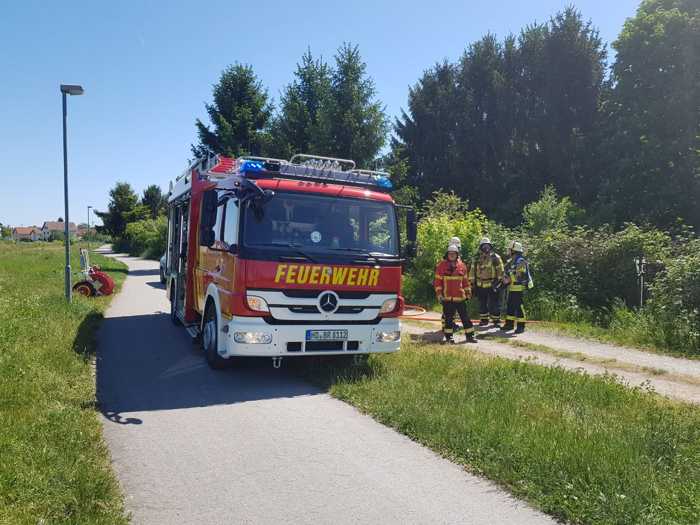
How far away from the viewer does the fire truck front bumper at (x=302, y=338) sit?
688cm

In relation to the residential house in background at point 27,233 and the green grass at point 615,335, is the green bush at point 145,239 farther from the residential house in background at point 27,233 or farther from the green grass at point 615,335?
the residential house in background at point 27,233

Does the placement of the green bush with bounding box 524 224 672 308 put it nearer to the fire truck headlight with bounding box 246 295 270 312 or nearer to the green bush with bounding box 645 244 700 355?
the green bush with bounding box 645 244 700 355

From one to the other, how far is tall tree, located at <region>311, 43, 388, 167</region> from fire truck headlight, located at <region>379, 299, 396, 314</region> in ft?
50.6

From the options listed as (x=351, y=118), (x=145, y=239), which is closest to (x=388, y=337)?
(x=351, y=118)

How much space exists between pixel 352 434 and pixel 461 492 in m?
1.46

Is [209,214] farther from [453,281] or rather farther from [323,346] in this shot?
[453,281]

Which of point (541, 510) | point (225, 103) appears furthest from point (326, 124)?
point (541, 510)

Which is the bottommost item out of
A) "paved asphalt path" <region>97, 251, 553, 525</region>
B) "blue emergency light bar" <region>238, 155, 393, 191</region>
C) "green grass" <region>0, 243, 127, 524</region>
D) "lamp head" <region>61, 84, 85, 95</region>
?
"paved asphalt path" <region>97, 251, 553, 525</region>

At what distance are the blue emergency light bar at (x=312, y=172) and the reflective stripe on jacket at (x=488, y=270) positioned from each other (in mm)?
4854

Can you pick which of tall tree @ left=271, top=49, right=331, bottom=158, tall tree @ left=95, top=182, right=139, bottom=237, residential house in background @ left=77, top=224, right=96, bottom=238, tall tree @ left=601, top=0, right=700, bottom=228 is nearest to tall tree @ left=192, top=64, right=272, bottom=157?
tall tree @ left=271, top=49, right=331, bottom=158

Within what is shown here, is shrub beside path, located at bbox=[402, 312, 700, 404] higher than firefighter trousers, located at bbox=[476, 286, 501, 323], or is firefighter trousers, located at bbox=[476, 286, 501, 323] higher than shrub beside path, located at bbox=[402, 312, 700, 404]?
firefighter trousers, located at bbox=[476, 286, 501, 323]

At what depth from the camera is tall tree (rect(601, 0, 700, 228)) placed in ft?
80.1

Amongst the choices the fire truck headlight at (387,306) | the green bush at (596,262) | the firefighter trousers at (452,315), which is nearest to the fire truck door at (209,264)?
the fire truck headlight at (387,306)

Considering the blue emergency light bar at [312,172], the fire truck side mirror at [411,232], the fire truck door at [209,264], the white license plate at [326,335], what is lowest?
the white license plate at [326,335]
